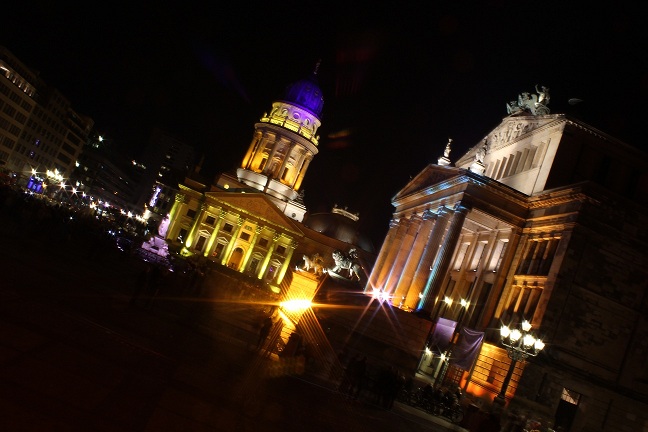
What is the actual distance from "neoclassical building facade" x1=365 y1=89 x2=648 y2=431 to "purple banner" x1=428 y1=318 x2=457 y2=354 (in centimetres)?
10

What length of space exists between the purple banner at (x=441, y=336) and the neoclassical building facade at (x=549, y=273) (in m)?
0.10

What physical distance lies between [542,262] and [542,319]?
4483mm

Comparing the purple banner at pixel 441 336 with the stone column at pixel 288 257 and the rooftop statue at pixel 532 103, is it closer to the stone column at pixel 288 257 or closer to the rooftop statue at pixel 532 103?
the rooftop statue at pixel 532 103

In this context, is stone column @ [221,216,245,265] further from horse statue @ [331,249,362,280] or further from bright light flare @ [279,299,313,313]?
bright light flare @ [279,299,313,313]

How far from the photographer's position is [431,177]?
4141 centimetres

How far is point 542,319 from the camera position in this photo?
90.9 ft

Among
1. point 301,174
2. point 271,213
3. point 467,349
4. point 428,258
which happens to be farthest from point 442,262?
point 301,174

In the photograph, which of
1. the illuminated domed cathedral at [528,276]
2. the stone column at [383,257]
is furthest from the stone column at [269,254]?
the stone column at [383,257]

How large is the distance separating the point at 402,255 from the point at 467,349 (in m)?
14.0

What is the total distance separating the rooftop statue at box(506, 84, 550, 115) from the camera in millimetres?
37250

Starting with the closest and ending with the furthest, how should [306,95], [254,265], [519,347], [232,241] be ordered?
[519,347], [232,241], [254,265], [306,95]

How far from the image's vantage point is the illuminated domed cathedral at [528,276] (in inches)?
1065

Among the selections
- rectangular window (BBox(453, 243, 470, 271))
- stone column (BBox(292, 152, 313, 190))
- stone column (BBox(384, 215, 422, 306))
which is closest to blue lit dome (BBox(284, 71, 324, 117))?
stone column (BBox(292, 152, 313, 190))

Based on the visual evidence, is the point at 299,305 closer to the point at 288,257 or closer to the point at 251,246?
the point at 251,246
